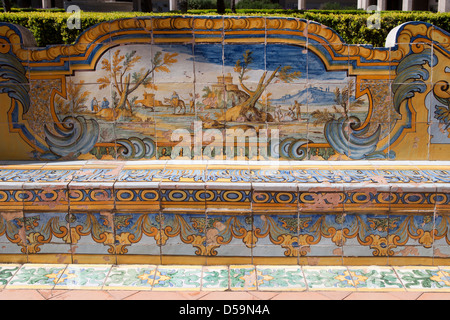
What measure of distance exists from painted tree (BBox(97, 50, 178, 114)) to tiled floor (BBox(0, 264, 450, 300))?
1.63 meters

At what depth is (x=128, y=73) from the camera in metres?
4.57

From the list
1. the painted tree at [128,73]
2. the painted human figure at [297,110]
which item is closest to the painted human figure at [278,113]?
the painted human figure at [297,110]

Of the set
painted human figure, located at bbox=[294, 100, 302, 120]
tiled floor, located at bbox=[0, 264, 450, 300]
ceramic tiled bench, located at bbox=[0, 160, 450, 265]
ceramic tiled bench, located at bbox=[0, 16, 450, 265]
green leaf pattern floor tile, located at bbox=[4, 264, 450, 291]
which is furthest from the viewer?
painted human figure, located at bbox=[294, 100, 302, 120]

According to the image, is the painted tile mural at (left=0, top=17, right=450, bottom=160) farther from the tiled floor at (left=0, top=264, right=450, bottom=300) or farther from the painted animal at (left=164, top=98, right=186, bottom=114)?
the tiled floor at (left=0, top=264, right=450, bottom=300)

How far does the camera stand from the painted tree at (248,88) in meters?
4.53

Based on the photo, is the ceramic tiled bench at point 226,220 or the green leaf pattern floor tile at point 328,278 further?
the ceramic tiled bench at point 226,220

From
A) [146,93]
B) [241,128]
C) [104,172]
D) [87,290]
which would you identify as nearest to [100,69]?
[146,93]

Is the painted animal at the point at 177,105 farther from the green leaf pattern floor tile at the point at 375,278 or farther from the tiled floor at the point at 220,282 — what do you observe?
the green leaf pattern floor tile at the point at 375,278

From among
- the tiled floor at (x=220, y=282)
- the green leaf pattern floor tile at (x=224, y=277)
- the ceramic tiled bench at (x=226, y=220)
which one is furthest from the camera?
the ceramic tiled bench at (x=226, y=220)

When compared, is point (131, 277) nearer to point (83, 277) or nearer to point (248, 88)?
point (83, 277)

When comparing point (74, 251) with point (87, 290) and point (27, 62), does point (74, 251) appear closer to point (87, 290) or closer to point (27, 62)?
point (87, 290)

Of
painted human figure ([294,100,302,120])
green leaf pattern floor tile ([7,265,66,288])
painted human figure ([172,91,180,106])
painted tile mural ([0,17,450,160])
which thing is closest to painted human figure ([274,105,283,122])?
painted tile mural ([0,17,450,160])

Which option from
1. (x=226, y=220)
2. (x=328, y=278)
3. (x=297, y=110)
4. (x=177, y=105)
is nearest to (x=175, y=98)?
(x=177, y=105)

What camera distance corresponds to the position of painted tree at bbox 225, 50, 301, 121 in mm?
4527
